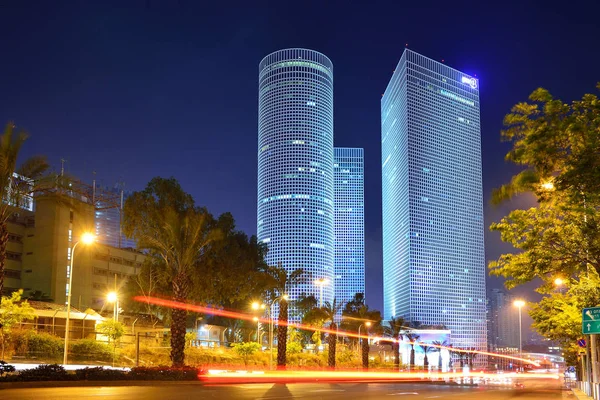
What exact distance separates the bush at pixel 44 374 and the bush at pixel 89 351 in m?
16.0

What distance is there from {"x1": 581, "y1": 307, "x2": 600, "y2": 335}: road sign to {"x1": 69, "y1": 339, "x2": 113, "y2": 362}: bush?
3233cm

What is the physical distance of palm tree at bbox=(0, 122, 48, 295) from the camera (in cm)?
2675

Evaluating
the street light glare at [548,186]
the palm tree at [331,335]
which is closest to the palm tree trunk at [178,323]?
the street light glare at [548,186]

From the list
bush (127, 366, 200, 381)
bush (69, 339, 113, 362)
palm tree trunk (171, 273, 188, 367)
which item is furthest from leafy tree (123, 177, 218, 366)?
bush (69, 339, 113, 362)

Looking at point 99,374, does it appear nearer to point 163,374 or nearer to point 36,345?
point 163,374

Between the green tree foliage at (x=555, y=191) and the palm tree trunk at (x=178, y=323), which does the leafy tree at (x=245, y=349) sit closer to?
the palm tree trunk at (x=178, y=323)

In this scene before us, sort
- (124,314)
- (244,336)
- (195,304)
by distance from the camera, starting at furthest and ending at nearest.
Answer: (244,336)
(124,314)
(195,304)

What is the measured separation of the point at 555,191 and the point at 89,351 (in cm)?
3408

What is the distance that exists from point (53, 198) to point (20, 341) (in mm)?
12718

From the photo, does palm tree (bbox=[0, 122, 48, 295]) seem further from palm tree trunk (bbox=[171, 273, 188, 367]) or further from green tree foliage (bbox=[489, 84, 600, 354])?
green tree foliage (bbox=[489, 84, 600, 354])

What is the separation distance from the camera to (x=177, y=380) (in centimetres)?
3188

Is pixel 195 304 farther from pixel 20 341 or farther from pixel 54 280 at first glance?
pixel 54 280

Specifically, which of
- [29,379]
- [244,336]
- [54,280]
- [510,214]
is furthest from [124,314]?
[510,214]

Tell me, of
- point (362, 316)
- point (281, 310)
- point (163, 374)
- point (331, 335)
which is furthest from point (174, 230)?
point (362, 316)
